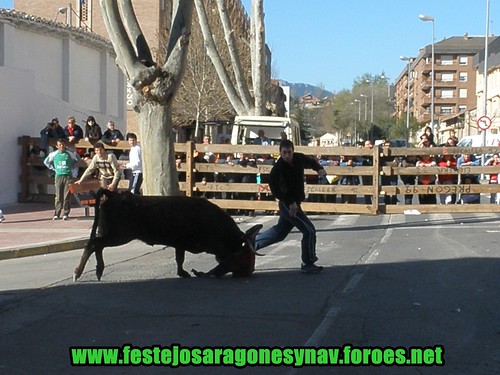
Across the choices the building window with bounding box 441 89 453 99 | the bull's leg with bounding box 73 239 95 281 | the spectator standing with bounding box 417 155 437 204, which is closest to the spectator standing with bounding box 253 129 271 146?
the spectator standing with bounding box 417 155 437 204

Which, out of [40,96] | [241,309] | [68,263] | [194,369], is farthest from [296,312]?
[40,96]

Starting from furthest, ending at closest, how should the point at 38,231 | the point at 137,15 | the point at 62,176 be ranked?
the point at 137,15
the point at 62,176
the point at 38,231

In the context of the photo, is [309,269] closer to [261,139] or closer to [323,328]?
[323,328]

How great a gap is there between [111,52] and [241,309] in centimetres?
2643

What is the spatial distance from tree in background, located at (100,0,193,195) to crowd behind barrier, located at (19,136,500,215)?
4.06m

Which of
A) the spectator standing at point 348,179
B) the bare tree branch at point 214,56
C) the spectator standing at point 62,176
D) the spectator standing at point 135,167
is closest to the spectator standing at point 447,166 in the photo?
the spectator standing at point 348,179

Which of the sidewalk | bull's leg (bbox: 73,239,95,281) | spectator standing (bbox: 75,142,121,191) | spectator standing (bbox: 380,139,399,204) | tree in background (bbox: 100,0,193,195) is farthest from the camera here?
spectator standing (bbox: 380,139,399,204)

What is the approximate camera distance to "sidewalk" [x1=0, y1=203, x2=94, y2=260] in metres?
13.6

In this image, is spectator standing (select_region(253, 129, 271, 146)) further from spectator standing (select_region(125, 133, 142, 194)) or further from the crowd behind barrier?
spectator standing (select_region(125, 133, 142, 194))

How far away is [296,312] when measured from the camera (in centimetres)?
835

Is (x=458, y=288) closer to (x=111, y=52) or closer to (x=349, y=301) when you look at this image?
(x=349, y=301)

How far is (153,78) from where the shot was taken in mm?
15305

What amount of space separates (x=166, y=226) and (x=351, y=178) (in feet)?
35.8

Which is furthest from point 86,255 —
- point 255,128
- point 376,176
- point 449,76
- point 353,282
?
point 449,76
